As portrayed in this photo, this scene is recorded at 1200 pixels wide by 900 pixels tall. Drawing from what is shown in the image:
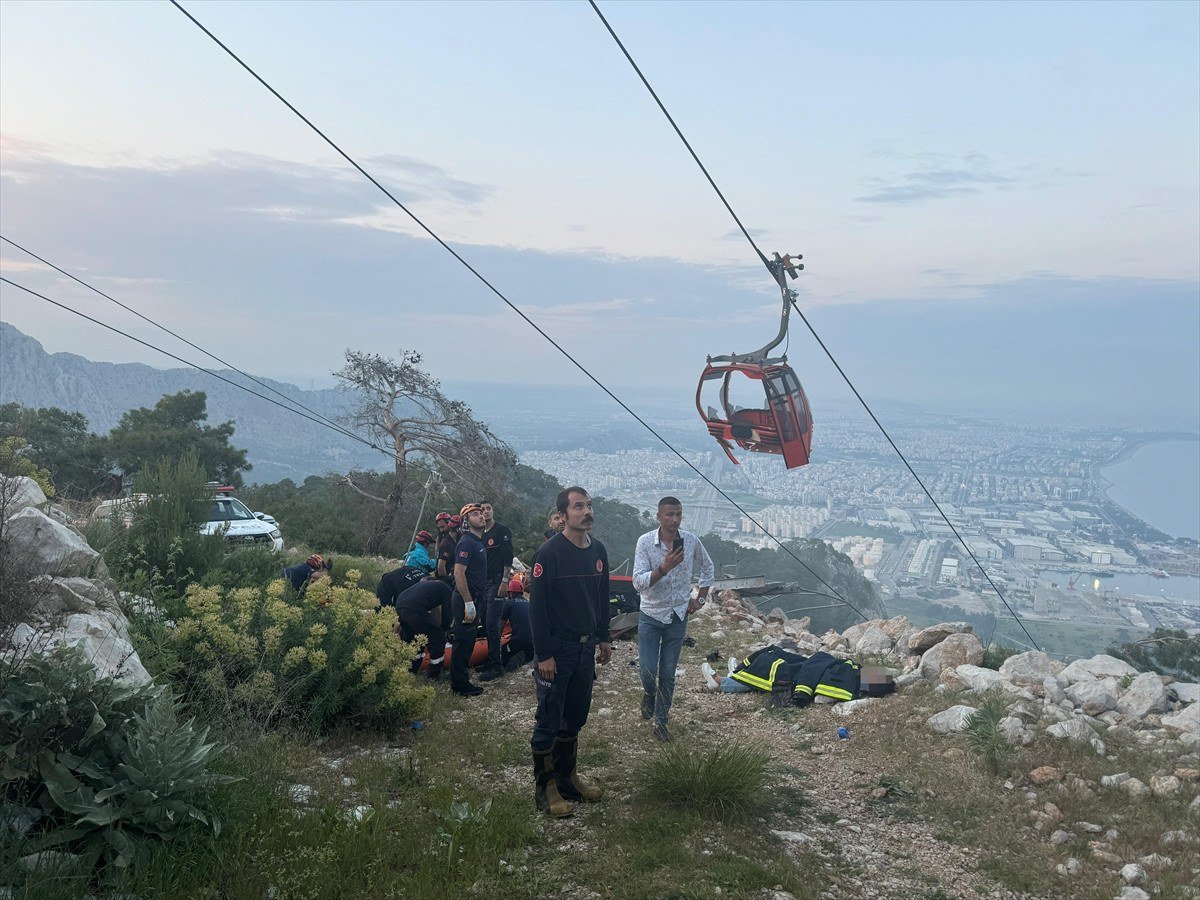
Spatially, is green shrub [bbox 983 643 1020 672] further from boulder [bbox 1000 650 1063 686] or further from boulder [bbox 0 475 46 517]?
boulder [bbox 0 475 46 517]

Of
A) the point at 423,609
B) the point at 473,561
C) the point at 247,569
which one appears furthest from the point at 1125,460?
the point at 247,569

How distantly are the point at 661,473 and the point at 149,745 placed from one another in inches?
1458

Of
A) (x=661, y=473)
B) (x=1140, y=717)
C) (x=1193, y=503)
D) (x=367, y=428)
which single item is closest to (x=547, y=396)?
(x=661, y=473)

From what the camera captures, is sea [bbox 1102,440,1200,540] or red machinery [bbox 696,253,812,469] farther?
sea [bbox 1102,440,1200,540]

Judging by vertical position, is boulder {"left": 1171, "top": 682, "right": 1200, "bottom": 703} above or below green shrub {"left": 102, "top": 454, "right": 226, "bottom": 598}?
below

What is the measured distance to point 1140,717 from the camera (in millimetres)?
6977

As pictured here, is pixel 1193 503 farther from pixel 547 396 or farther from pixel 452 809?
pixel 452 809

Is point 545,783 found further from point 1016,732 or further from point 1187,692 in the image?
point 1187,692

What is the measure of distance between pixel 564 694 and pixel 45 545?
4.03m

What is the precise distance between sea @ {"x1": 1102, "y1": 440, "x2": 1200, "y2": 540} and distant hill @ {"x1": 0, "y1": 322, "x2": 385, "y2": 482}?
61231 mm

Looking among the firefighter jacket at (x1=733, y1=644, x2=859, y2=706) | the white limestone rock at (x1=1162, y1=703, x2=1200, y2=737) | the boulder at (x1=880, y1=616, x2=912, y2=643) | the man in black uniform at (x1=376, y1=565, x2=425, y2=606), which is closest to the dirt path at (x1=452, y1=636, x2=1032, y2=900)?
the firefighter jacket at (x1=733, y1=644, x2=859, y2=706)

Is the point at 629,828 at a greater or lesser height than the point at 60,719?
lesser

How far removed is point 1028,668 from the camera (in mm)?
8312

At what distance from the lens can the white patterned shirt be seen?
20.9ft
